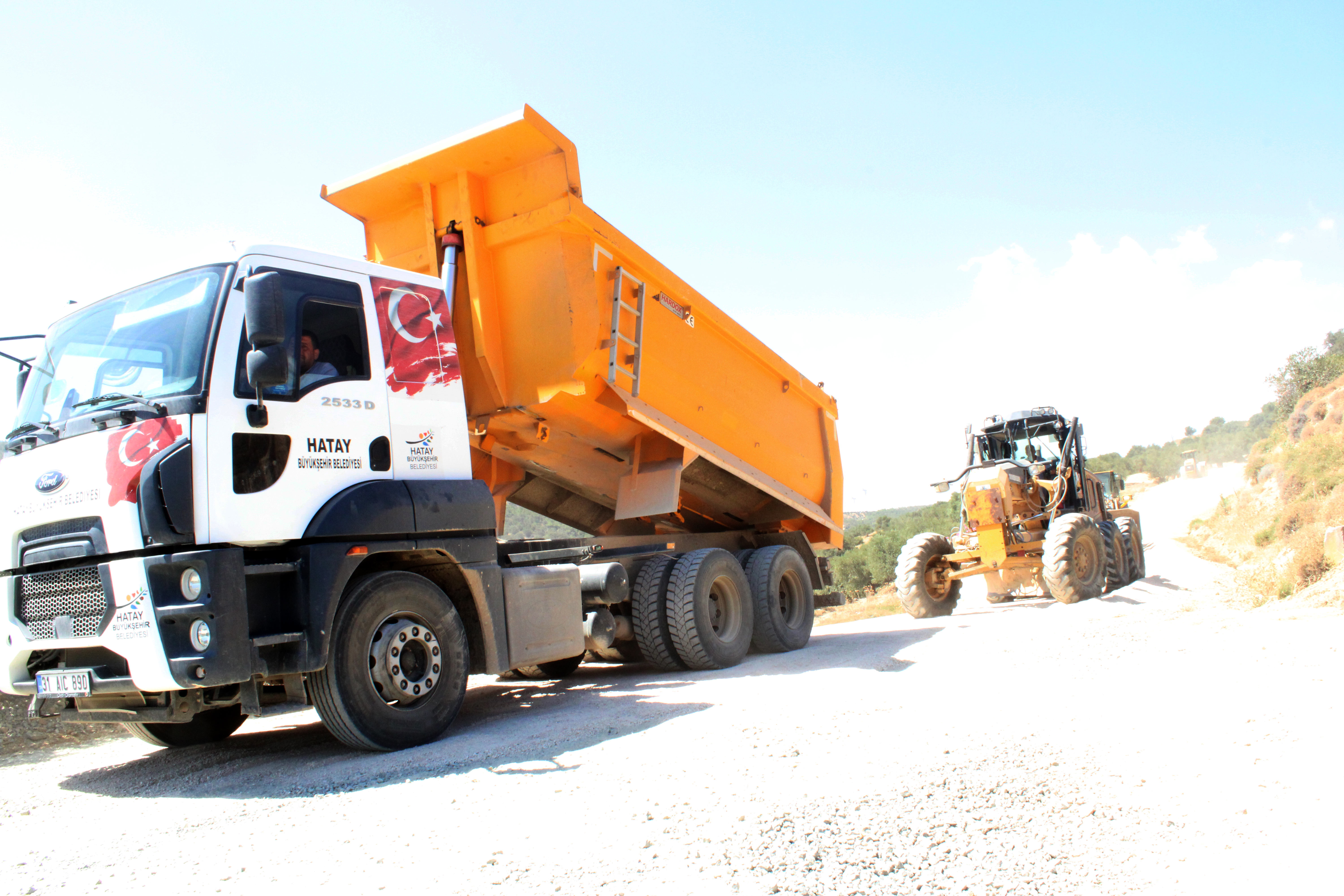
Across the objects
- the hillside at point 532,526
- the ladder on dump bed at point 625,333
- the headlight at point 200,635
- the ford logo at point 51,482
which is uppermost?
the ladder on dump bed at point 625,333

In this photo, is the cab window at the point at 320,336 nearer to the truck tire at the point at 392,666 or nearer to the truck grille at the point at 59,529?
the truck grille at the point at 59,529

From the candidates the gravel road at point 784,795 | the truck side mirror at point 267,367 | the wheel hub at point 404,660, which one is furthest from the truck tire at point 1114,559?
the truck side mirror at point 267,367

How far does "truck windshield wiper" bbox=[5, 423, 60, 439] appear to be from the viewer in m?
4.91

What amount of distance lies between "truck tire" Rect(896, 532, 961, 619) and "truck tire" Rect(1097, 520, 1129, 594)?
2.05 meters

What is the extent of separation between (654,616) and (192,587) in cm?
428

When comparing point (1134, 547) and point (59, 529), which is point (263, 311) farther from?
point (1134, 547)

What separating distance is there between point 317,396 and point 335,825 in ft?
7.86

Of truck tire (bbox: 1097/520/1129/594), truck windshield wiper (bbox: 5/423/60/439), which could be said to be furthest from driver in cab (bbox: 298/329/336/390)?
truck tire (bbox: 1097/520/1129/594)

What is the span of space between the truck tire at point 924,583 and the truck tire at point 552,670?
5666mm

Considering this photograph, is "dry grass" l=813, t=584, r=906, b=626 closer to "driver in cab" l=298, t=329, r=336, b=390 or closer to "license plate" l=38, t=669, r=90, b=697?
"driver in cab" l=298, t=329, r=336, b=390

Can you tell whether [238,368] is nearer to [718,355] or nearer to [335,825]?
[335,825]

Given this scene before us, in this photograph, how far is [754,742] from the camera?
451cm

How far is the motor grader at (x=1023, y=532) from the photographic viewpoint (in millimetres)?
12125

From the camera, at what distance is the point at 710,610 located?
8.36 m
